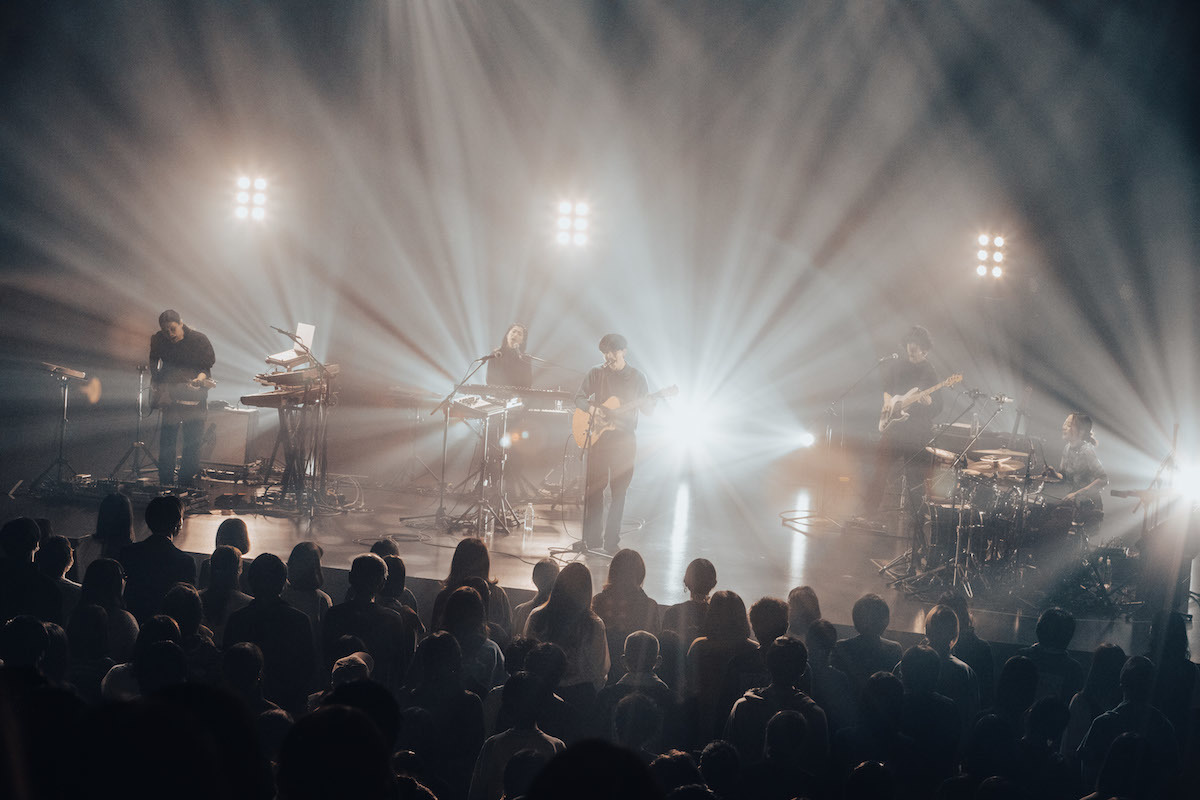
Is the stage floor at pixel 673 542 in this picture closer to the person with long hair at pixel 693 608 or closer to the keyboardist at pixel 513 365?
the keyboardist at pixel 513 365

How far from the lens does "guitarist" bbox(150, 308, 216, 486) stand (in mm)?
9594

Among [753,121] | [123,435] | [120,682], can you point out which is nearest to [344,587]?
[120,682]

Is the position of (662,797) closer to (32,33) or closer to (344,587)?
(344,587)

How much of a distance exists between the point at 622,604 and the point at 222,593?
2150 mm

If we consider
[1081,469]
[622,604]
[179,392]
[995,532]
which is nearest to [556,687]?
[622,604]

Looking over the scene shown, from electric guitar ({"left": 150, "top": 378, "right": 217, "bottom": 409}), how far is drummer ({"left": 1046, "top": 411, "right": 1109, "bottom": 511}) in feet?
Answer: 29.1

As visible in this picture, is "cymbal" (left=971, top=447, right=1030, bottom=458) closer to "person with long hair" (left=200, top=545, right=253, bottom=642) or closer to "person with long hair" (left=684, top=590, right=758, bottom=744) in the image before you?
"person with long hair" (left=684, top=590, right=758, bottom=744)

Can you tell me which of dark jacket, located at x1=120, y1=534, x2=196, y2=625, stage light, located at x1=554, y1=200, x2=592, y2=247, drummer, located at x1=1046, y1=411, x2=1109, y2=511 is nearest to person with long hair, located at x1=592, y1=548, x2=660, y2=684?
dark jacket, located at x1=120, y1=534, x2=196, y2=625

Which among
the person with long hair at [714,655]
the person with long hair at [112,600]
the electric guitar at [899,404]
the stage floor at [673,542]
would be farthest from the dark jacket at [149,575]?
the electric guitar at [899,404]

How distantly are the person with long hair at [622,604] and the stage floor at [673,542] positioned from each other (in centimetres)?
154

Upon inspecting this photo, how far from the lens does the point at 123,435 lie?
11.5 metres

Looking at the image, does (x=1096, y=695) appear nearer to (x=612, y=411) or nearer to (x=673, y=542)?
(x=612, y=411)

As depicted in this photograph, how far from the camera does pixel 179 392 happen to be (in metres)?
9.69

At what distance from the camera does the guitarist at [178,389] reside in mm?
9594
